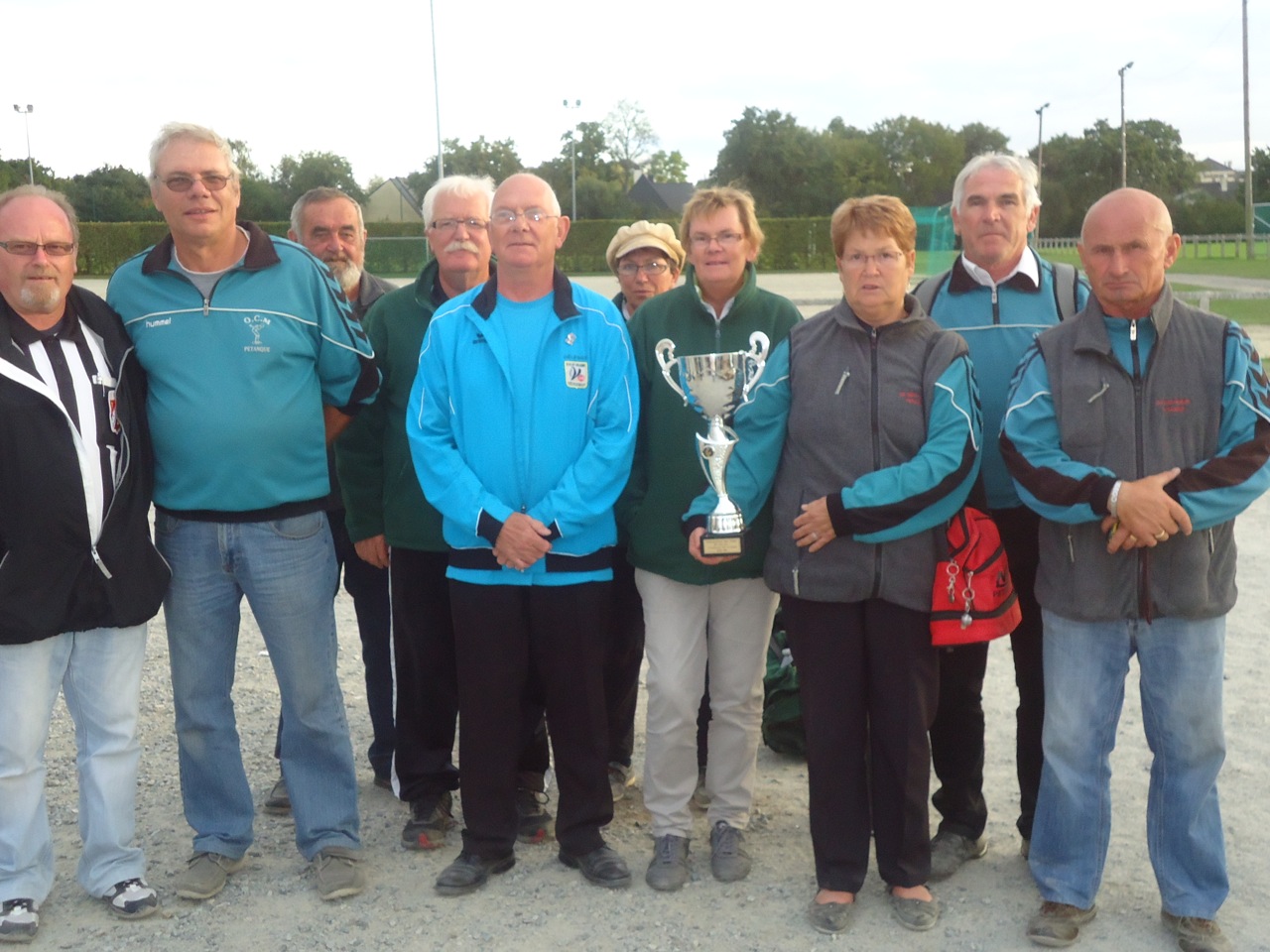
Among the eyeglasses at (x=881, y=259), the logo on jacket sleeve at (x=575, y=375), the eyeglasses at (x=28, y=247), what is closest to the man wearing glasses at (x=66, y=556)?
the eyeglasses at (x=28, y=247)

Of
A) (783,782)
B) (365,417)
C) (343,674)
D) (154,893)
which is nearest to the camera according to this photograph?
(154,893)

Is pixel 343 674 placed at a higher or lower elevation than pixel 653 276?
lower

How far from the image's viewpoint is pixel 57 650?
12.5 feet

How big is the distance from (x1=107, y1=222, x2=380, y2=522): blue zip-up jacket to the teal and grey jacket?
2.29 meters

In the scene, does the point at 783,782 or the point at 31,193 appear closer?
the point at 31,193

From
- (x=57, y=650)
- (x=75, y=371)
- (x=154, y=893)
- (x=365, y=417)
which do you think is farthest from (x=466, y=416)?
(x=154, y=893)

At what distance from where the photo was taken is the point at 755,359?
3926mm

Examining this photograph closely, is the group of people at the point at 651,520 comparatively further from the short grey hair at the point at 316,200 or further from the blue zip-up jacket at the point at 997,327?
the short grey hair at the point at 316,200

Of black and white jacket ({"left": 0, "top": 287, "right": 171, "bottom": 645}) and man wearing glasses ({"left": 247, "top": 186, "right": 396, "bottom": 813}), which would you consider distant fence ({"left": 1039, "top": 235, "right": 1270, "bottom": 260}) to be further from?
black and white jacket ({"left": 0, "top": 287, "right": 171, "bottom": 645})

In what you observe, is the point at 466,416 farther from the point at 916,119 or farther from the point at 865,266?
the point at 916,119

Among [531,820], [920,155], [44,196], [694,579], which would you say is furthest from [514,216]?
[920,155]

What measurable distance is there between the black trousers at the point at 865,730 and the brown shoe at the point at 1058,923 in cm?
36

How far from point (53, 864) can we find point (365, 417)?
6.03ft

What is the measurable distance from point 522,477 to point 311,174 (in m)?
69.2
